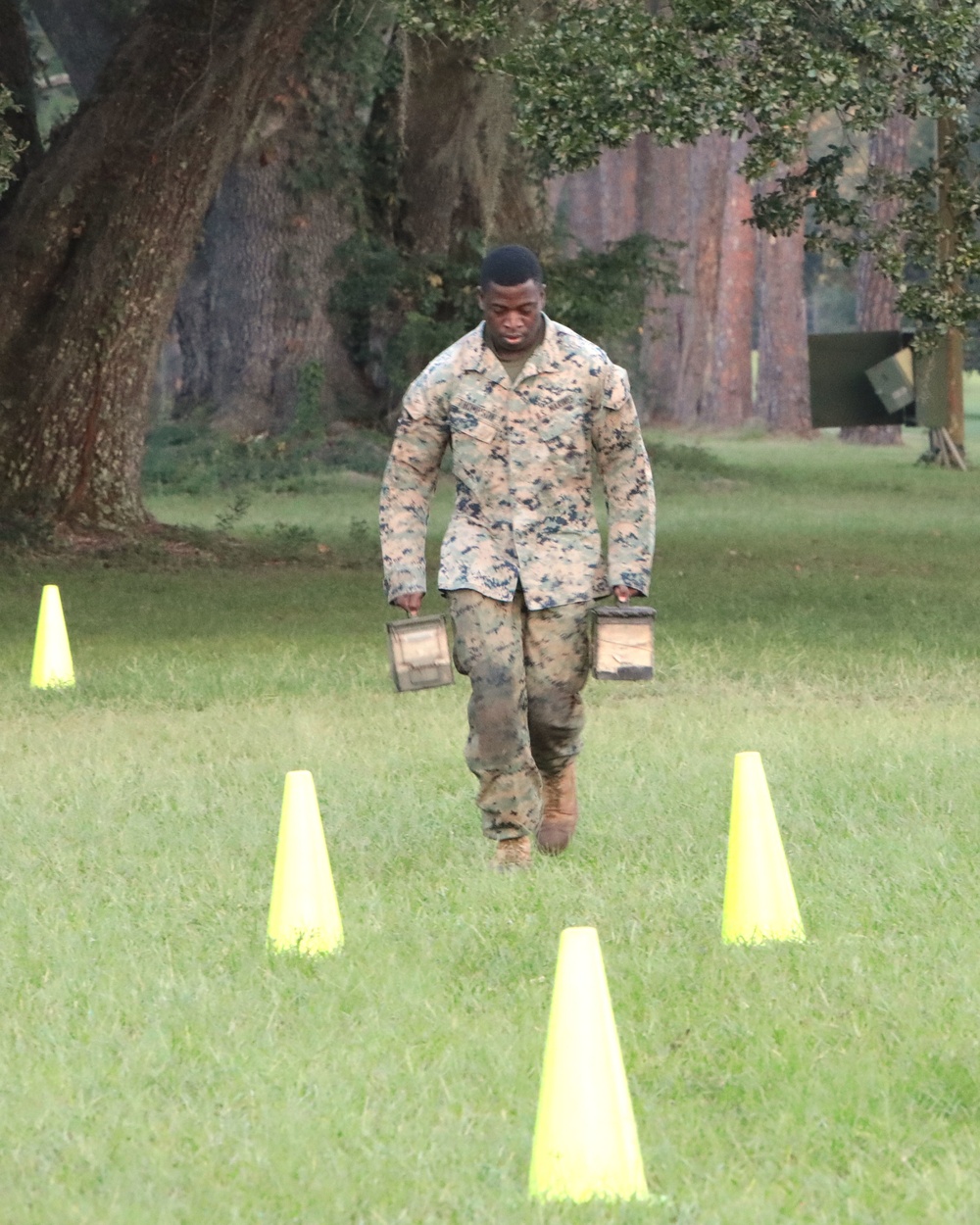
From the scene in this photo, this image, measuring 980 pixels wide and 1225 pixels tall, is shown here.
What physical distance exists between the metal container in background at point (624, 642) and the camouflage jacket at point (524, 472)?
191 mm

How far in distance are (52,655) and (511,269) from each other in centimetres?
585

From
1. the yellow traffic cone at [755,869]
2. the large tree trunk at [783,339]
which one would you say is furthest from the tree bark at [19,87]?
the large tree trunk at [783,339]

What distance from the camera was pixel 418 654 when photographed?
24.3 ft

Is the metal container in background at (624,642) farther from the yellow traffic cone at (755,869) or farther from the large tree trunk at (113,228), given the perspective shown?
the large tree trunk at (113,228)

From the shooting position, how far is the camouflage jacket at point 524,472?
24.3 ft

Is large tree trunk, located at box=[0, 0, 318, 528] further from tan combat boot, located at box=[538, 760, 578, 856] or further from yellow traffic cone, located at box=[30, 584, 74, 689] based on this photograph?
tan combat boot, located at box=[538, 760, 578, 856]

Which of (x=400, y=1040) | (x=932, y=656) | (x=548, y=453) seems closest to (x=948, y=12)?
(x=932, y=656)

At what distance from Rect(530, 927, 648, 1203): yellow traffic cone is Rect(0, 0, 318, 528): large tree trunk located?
48.2 feet

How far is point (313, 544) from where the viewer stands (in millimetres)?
20703

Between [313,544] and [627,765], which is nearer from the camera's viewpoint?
[627,765]

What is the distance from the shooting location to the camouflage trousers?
24.7ft

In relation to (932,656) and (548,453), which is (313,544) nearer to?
(932,656)

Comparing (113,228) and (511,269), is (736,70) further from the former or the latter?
(113,228)

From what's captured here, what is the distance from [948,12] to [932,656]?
12.0 ft
